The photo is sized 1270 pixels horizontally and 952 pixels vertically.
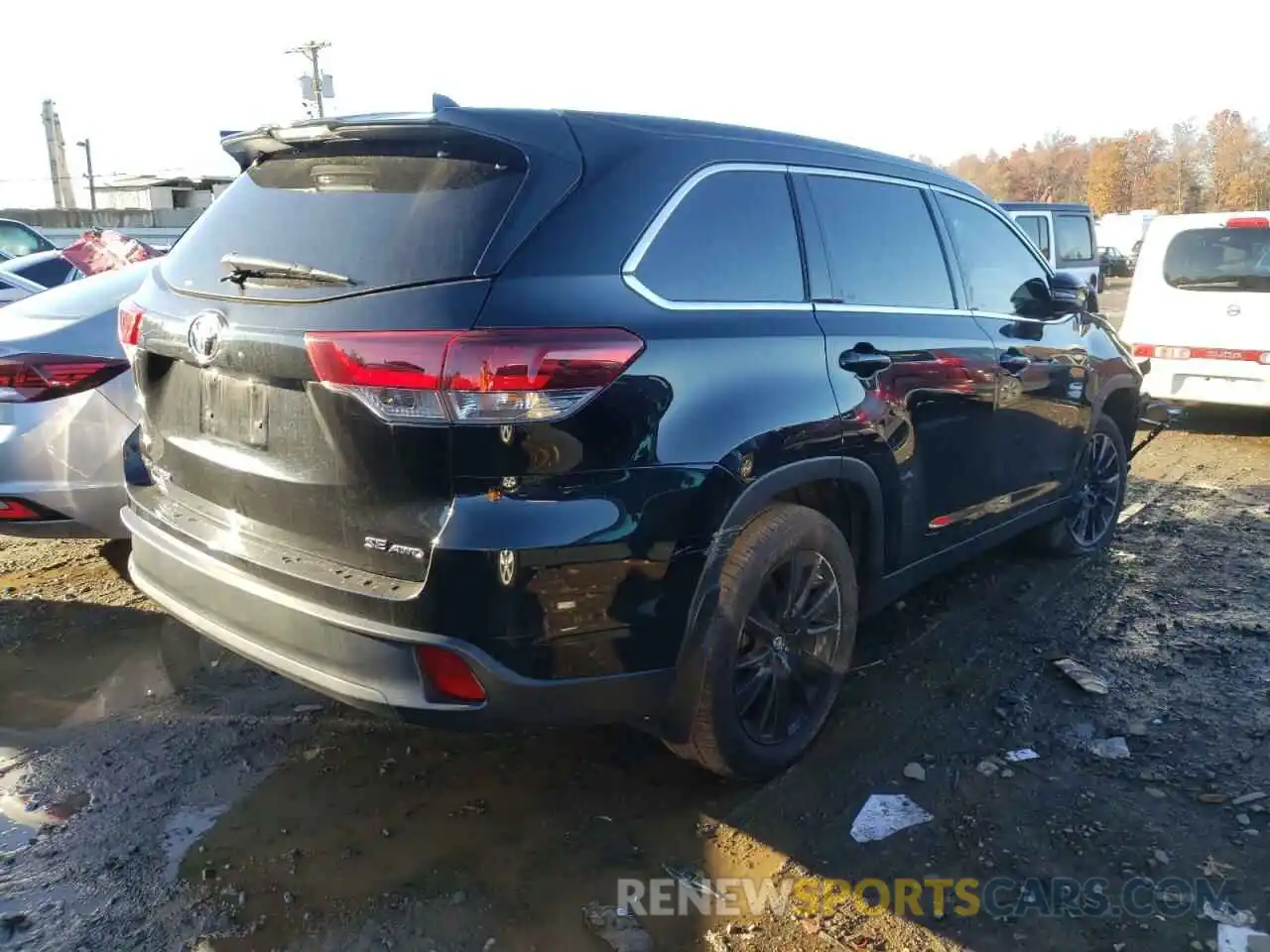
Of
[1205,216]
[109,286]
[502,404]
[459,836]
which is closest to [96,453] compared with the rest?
[109,286]

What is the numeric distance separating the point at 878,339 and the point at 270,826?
2404mm

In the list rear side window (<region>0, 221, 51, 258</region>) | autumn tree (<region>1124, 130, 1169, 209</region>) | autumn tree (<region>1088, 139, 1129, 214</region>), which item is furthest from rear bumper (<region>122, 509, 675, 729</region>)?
autumn tree (<region>1124, 130, 1169, 209</region>)

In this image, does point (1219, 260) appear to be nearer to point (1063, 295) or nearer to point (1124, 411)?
point (1124, 411)

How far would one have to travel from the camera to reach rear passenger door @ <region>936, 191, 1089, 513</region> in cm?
413

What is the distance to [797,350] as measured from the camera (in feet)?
9.95

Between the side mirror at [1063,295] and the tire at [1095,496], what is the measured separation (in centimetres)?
71

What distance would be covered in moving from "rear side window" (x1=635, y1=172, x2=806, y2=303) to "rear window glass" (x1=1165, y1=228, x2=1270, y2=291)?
6721 mm

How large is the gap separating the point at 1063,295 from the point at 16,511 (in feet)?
14.8

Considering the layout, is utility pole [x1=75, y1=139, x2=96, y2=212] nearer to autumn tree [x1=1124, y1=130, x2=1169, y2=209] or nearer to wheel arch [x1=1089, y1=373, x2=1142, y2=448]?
wheel arch [x1=1089, y1=373, x2=1142, y2=448]

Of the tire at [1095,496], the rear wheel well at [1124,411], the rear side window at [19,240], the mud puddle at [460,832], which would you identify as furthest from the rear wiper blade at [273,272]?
the rear side window at [19,240]

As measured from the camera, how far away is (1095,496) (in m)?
5.40

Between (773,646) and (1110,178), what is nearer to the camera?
(773,646)

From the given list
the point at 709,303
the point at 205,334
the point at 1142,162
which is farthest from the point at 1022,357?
the point at 1142,162

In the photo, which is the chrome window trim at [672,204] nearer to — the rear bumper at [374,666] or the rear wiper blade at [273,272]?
the rear wiper blade at [273,272]
